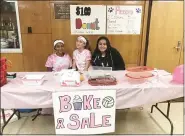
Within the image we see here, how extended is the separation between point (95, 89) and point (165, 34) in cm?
194

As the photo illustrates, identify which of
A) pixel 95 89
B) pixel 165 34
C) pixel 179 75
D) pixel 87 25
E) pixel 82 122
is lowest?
pixel 82 122

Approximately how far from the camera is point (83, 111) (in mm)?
1803

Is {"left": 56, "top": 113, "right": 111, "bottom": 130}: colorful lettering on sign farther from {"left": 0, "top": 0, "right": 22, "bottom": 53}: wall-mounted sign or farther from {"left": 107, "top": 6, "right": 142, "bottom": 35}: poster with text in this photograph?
{"left": 0, "top": 0, "right": 22, "bottom": 53}: wall-mounted sign

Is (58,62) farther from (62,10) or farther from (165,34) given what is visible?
(165,34)

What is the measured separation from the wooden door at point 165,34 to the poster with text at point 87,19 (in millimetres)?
830

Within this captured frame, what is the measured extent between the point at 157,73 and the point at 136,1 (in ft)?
4.27

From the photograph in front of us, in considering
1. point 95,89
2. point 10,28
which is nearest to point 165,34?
point 95,89

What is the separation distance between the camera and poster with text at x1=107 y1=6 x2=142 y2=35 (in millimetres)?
2924

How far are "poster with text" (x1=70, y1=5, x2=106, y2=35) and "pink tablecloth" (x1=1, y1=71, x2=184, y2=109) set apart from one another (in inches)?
47.7

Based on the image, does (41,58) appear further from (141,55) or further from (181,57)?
(181,57)

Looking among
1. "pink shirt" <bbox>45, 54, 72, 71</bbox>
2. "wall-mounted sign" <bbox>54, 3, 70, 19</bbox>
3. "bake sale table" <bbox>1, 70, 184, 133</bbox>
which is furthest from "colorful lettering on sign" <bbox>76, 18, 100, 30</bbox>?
"bake sale table" <bbox>1, 70, 184, 133</bbox>

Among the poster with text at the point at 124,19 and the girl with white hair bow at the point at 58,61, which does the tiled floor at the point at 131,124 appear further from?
the poster with text at the point at 124,19

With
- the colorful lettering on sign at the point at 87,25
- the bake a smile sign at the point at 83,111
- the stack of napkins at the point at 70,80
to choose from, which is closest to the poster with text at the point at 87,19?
the colorful lettering on sign at the point at 87,25

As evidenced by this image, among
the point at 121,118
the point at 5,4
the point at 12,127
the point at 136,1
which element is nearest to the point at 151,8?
the point at 136,1
